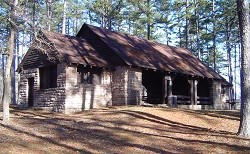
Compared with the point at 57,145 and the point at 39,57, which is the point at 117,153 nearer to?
the point at 57,145

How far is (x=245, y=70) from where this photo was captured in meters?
14.5

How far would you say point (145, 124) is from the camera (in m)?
16.8

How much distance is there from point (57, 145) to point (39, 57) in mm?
13892

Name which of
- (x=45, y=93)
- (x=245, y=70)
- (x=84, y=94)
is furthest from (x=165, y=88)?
(x=245, y=70)

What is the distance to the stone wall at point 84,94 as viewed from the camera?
22656 mm

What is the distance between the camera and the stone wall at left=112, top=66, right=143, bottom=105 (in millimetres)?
24672

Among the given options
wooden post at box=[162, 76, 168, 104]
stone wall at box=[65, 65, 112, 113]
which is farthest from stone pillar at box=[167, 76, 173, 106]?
stone wall at box=[65, 65, 112, 113]

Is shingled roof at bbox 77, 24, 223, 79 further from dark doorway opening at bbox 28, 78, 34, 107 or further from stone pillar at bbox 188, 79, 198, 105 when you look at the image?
dark doorway opening at bbox 28, 78, 34, 107

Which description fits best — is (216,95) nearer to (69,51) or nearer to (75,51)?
(75,51)

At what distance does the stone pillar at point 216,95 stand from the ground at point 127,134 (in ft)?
39.9

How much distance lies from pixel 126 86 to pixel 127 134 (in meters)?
10.3

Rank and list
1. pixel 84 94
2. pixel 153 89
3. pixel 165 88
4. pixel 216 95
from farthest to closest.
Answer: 1. pixel 153 89
2. pixel 216 95
3. pixel 165 88
4. pixel 84 94

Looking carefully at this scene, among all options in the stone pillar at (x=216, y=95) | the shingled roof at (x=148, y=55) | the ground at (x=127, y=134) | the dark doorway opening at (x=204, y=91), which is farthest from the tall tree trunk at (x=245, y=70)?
the stone pillar at (x=216, y=95)

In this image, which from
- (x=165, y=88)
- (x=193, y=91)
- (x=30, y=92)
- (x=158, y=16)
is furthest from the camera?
(x=158, y=16)
